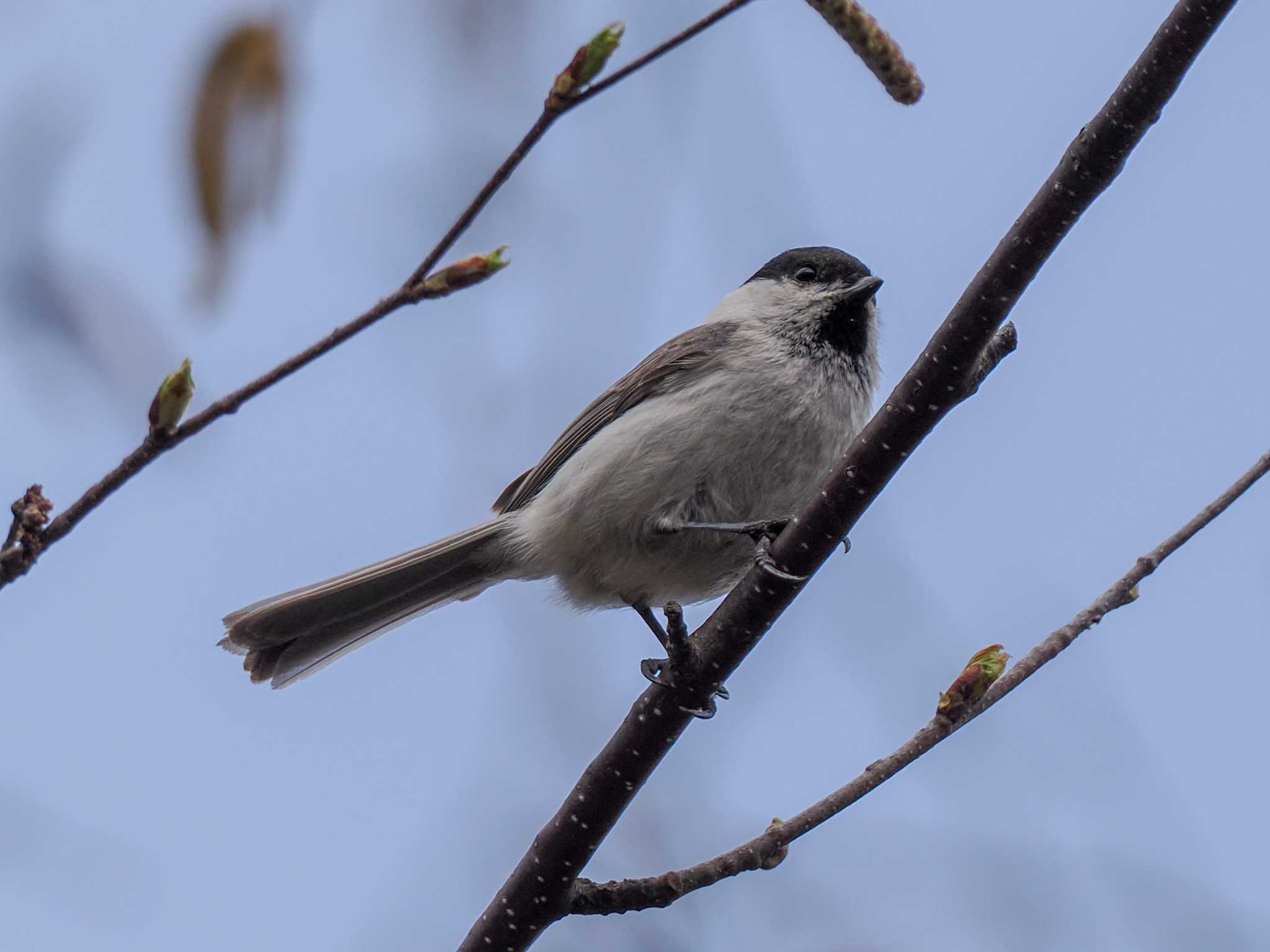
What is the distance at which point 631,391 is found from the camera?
13.6 ft

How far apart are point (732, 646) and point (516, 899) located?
654 millimetres

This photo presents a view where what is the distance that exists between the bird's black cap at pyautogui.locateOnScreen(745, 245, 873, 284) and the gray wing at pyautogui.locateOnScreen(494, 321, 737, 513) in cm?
40

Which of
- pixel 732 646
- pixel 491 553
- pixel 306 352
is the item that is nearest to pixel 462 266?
pixel 306 352

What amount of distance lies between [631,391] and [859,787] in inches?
78.3

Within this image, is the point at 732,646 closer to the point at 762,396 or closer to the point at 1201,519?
the point at 1201,519

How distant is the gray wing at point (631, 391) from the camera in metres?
4.09

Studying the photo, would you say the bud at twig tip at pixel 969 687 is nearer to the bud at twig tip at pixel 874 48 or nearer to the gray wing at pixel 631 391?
the bud at twig tip at pixel 874 48

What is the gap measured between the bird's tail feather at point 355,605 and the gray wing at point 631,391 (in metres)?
0.23

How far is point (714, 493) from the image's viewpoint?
3.73 meters

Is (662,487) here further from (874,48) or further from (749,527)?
(874,48)

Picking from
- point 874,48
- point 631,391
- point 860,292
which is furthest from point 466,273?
point 860,292

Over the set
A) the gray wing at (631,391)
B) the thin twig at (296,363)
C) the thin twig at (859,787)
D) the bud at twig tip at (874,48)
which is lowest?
the thin twig at (859,787)

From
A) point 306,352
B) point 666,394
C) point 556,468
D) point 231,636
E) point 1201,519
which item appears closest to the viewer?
point 306,352

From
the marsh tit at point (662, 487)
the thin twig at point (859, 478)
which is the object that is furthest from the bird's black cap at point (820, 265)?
the thin twig at point (859, 478)
